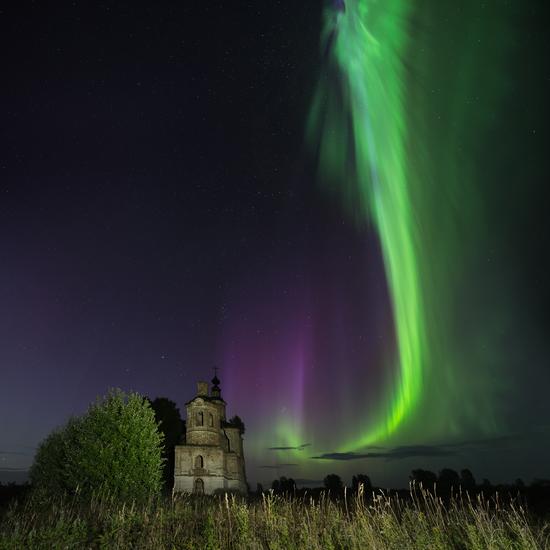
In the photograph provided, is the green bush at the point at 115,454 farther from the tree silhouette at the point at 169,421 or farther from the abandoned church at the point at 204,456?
the tree silhouette at the point at 169,421

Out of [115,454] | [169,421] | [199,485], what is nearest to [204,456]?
[199,485]

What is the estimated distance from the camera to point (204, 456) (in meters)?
54.5

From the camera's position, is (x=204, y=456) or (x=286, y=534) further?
(x=204, y=456)

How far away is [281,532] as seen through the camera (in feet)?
44.8

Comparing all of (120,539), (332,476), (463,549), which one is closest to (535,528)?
(463,549)

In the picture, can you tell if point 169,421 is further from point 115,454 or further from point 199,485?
point 115,454

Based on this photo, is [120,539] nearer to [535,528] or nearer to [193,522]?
[193,522]

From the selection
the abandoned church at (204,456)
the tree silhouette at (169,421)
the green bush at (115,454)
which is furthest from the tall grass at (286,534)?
the tree silhouette at (169,421)

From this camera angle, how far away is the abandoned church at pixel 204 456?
52781 mm

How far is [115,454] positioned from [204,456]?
31301 mm

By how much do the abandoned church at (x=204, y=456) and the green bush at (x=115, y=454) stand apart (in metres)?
24.5

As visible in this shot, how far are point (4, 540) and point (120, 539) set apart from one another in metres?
3.10

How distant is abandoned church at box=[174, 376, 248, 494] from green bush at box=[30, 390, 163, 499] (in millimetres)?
24524

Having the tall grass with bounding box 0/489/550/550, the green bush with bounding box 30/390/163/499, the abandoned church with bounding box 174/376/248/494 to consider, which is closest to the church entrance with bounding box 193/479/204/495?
the abandoned church with bounding box 174/376/248/494
